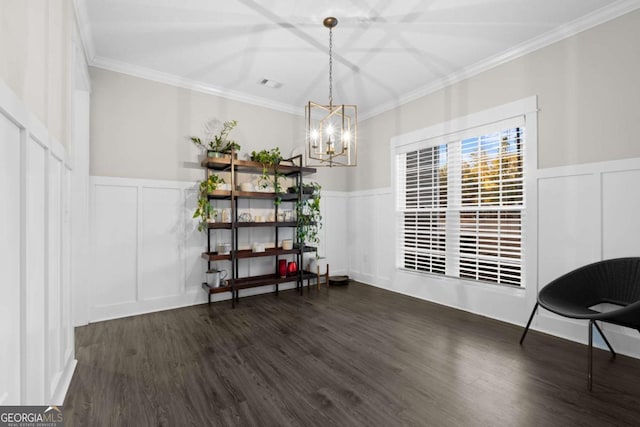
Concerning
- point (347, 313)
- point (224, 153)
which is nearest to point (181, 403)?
point (347, 313)

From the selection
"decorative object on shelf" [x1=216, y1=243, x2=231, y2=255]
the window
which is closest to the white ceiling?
the window

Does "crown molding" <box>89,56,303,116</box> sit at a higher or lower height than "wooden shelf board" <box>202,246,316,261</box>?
higher

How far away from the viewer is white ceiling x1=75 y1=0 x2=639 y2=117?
2525mm

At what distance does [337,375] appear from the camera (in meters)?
2.13

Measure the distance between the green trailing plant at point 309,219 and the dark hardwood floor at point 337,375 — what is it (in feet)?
4.57

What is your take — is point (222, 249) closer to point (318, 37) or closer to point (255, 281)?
point (255, 281)

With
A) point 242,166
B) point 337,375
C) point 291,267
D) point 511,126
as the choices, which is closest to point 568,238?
point 511,126

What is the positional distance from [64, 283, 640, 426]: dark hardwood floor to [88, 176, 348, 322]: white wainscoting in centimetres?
32

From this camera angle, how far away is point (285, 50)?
3.20 metres

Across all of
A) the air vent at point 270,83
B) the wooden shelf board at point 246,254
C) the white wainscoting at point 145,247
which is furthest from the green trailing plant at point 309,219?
the air vent at point 270,83

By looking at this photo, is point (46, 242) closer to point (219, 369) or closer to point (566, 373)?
point (219, 369)

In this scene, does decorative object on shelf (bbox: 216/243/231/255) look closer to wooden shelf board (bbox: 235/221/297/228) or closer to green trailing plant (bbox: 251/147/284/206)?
wooden shelf board (bbox: 235/221/297/228)

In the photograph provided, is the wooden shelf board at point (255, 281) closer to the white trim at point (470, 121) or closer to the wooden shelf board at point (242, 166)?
the wooden shelf board at point (242, 166)

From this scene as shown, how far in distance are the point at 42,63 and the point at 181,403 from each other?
202cm
